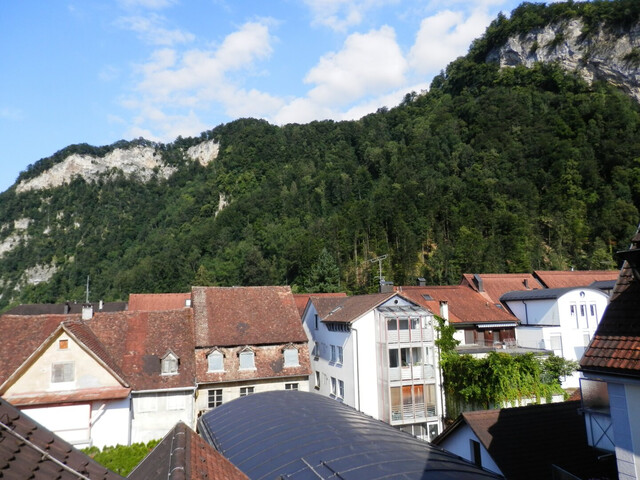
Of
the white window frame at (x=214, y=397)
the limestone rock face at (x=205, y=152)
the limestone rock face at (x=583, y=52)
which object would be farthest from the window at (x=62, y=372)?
the limestone rock face at (x=205, y=152)

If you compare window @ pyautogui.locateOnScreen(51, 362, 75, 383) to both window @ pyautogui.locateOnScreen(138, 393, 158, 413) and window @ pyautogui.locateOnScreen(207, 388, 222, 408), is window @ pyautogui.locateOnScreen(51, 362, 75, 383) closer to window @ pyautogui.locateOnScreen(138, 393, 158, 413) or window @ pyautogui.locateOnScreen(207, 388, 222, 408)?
window @ pyautogui.locateOnScreen(138, 393, 158, 413)

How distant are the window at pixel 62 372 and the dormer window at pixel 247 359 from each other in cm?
883

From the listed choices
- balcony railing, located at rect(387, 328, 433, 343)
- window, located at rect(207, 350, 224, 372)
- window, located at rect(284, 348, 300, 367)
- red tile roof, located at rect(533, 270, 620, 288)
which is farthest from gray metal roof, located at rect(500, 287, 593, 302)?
window, located at rect(207, 350, 224, 372)

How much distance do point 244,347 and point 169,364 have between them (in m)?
4.42

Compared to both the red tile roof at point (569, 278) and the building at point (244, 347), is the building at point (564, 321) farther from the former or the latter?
the building at point (244, 347)

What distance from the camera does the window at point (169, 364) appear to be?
23016mm

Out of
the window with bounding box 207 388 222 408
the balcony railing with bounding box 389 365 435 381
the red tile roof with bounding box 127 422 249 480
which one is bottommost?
the window with bounding box 207 388 222 408

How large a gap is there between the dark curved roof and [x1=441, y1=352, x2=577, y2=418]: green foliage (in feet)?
33.1

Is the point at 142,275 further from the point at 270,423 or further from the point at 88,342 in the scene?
the point at 270,423

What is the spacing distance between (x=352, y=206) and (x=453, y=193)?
2008 cm

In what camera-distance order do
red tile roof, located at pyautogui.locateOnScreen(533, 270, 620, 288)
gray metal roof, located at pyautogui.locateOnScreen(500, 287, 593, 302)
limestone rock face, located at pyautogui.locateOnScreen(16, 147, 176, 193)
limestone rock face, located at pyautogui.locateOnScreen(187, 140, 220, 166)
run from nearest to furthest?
gray metal roof, located at pyautogui.locateOnScreen(500, 287, 593, 302)
red tile roof, located at pyautogui.locateOnScreen(533, 270, 620, 288)
limestone rock face, located at pyautogui.locateOnScreen(187, 140, 220, 166)
limestone rock face, located at pyautogui.locateOnScreen(16, 147, 176, 193)

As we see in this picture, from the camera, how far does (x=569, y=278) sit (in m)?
45.2

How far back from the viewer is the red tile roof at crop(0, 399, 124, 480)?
8.67 feet

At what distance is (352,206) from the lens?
85.2 m
